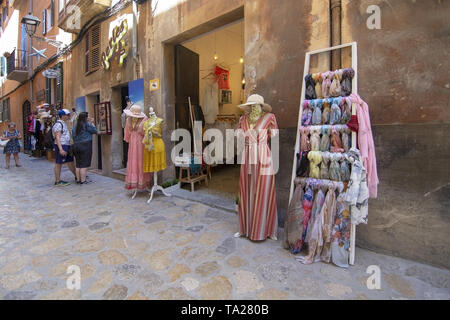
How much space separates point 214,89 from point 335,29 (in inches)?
169

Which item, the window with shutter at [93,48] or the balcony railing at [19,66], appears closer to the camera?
the window with shutter at [93,48]

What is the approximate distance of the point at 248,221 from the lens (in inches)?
125

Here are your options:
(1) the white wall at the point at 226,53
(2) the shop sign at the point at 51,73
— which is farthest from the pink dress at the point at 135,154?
(2) the shop sign at the point at 51,73

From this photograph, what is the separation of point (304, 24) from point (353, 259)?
2.85 m

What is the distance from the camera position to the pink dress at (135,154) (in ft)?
16.8

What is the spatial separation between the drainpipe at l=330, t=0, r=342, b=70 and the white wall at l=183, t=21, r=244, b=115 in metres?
4.49

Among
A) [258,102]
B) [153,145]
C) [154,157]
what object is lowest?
[154,157]

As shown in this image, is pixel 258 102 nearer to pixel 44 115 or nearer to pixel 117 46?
pixel 117 46

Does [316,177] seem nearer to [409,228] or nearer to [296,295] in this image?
[409,228]

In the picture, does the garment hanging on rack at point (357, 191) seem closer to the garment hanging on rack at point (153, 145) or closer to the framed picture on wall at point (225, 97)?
the garment hanging on rack at point (153, 145)

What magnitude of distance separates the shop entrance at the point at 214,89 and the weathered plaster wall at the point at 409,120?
7.66ft

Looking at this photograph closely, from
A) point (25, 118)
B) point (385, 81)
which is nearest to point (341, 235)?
point (385, 81)

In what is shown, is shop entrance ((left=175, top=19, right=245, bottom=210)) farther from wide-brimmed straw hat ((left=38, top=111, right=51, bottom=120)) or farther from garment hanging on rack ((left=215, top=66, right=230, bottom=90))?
wide-brimmed straw hat ((left=38, top=111, right=51, bottom=120))

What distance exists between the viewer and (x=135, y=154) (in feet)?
16.8
